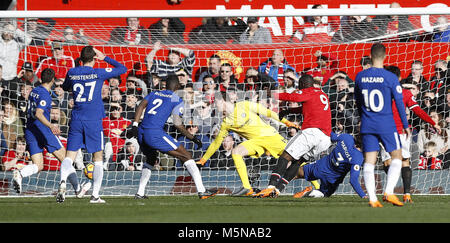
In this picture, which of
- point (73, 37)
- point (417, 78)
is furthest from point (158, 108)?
point (417, 78)

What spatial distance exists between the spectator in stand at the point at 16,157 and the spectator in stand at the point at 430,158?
6.97 meters

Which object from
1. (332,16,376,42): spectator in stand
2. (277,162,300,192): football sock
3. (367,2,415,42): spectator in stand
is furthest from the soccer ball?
(367,2,415,42): spectator in stand

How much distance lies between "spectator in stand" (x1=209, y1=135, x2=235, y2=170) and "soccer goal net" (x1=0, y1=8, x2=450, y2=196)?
0.02 m

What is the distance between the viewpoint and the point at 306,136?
11820 mm

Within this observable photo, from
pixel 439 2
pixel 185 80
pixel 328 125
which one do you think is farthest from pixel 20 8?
pixel 439 2

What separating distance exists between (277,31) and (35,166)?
6.16 meters

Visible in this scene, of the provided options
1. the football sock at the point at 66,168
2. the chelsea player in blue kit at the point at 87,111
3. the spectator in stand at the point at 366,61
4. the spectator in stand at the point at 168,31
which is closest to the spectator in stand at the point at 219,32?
the spectator in stand at the point at 168,31

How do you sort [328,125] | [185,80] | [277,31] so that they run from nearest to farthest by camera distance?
1. [328,125]
2. [185,80]
3. [277,31]

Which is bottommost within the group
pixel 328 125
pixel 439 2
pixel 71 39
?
pixel 328 125

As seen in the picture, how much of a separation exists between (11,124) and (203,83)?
11.7ft

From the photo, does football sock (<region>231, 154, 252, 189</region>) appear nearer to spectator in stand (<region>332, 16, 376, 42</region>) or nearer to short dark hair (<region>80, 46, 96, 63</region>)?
short dark hair (<region>80, 46, 96, 63</region>)

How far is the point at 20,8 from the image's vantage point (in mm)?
16500

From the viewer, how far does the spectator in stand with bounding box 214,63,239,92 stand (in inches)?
577

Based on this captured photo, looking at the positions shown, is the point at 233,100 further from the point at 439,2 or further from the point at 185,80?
the point at 439,2
